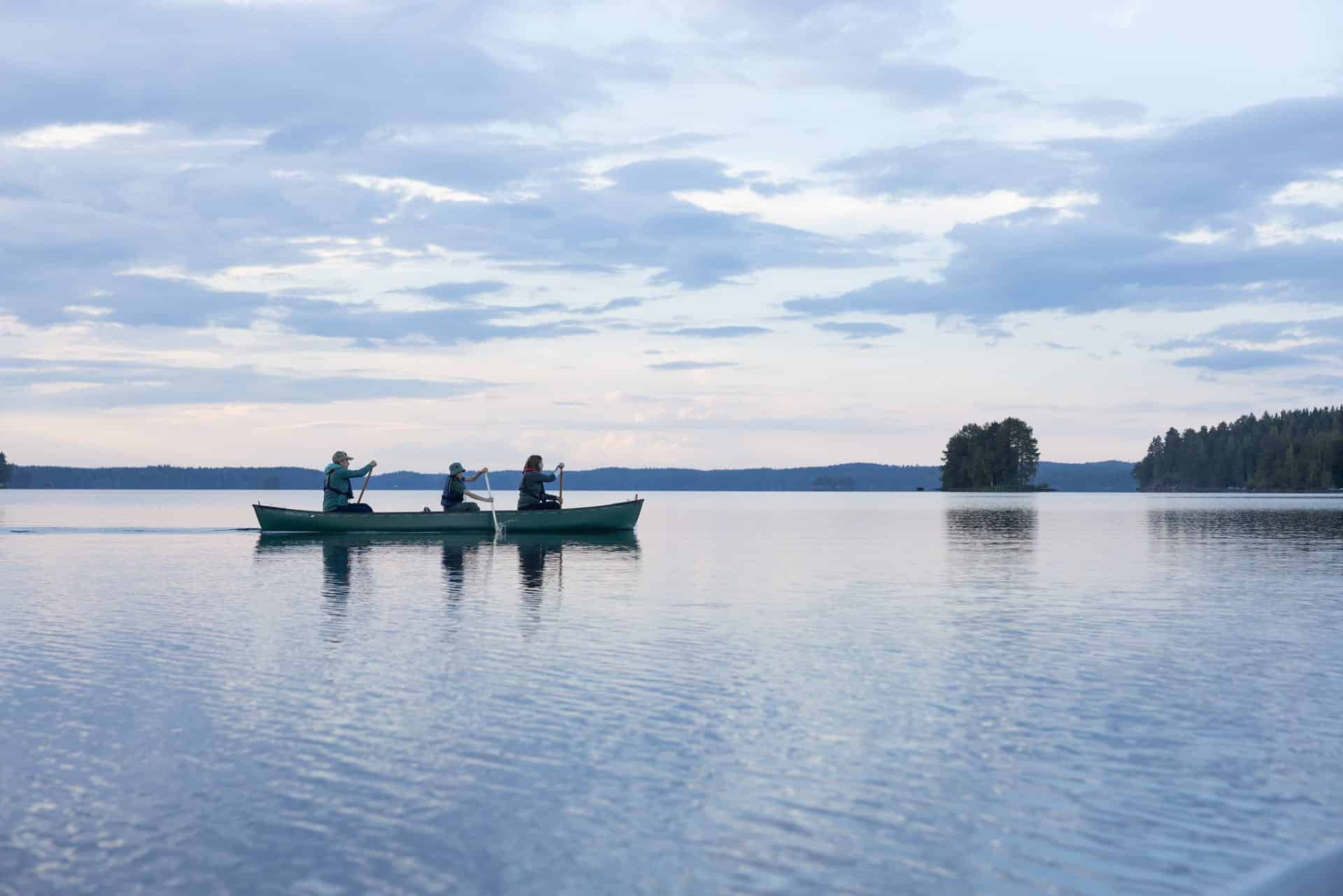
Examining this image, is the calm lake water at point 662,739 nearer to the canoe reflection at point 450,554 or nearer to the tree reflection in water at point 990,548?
the canoe reflection at point 450,554

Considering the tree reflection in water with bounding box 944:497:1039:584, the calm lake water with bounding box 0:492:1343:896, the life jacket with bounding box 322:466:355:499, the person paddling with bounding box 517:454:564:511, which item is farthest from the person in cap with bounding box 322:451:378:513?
the tree reflection in water with bounding box 944:497:1039:584

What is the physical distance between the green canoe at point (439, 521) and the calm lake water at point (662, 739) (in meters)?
18.2

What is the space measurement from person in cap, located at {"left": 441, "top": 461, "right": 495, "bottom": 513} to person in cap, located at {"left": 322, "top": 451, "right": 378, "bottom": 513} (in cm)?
297

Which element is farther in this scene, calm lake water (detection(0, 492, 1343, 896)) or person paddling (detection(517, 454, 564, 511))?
person paddling (detection(517, 454, 564, 511))

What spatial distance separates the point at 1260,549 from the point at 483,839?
4145 centimetres

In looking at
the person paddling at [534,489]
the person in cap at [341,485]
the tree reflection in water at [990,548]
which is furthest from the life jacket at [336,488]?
the tree reflection in water at [990,548]

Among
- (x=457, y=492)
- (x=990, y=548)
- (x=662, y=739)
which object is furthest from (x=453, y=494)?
(x=662, y=739)

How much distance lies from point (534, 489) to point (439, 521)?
3.96m

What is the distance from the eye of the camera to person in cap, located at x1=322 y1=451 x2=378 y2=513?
45.7 metres

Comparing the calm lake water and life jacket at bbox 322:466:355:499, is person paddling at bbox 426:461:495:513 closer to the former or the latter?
life jacket at bbox 322:466:355:499

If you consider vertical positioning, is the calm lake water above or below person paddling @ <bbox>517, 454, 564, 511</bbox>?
below

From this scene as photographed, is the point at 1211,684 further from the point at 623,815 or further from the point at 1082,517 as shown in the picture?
the point at 1082,517

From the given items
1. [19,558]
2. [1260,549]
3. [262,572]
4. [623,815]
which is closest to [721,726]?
[623,815]

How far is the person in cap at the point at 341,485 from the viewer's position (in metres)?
45.7
